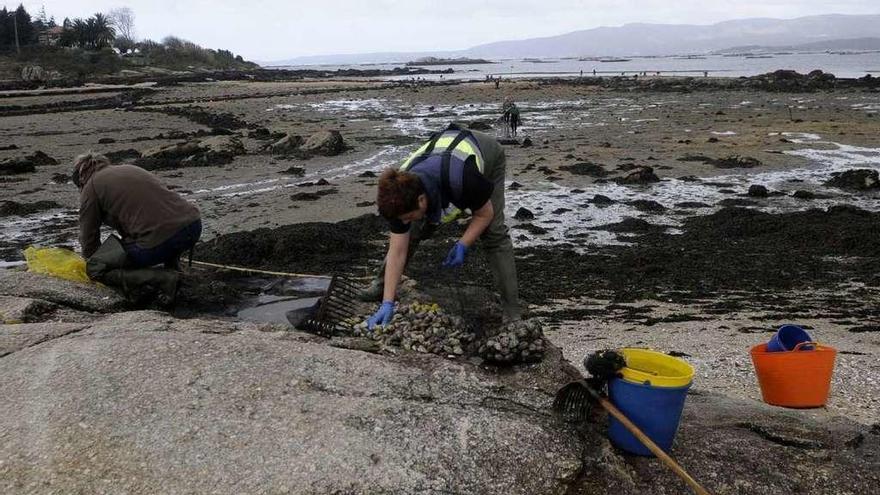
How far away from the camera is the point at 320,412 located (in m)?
3.11

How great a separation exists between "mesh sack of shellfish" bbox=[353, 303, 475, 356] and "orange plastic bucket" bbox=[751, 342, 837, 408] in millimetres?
1841

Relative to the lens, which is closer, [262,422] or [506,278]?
[262,422]

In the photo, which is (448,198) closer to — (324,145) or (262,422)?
(262,422)

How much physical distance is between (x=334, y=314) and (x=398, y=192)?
5.36 feet

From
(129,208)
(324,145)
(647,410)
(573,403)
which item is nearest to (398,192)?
(573,403)

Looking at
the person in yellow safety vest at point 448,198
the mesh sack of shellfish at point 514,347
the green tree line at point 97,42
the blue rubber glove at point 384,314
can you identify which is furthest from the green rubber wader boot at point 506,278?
the green tree line at point 97,42

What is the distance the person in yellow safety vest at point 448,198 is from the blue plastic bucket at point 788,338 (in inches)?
64.6

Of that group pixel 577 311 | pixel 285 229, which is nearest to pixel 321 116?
pixel 285 229

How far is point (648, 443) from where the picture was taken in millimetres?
2984

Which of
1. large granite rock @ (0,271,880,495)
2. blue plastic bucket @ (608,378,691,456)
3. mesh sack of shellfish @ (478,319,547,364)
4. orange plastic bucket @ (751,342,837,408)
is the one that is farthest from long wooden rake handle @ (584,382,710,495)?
orange plastic bucket @ (751,342,837,408)

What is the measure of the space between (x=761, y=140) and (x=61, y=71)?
5717cm

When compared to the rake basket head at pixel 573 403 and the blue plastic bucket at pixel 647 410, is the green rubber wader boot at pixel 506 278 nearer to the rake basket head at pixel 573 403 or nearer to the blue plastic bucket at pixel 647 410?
the rake basket head at pixel 573 403

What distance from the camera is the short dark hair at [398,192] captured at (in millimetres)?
3359

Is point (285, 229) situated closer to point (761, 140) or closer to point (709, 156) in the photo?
point (709, 156)
